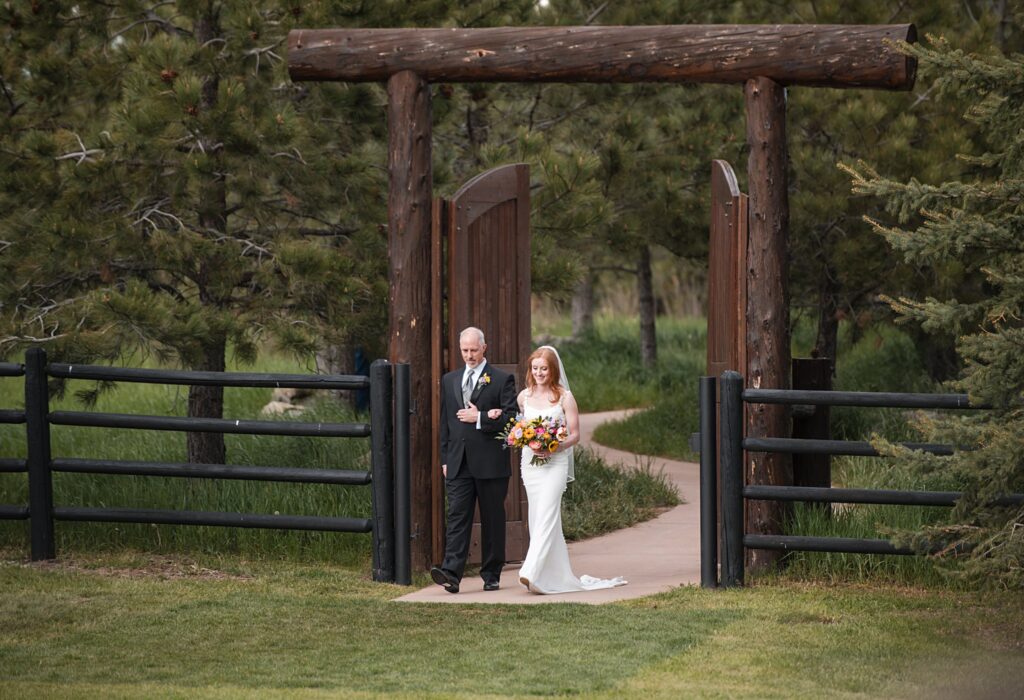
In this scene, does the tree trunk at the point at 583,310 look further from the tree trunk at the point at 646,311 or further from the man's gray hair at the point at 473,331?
the man's gray hair at the point at 473,331

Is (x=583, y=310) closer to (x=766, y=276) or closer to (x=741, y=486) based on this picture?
(x=766, y=276)

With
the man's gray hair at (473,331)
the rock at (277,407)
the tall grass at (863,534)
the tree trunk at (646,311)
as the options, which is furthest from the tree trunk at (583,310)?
the man's gray hair at (473,331)

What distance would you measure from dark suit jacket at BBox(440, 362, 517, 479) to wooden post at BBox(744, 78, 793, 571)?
1568 mm

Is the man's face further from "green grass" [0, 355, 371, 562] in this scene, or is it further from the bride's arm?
"green grass" [0, 355, 371, 562]

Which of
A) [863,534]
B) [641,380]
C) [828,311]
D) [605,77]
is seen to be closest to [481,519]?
[863,534]

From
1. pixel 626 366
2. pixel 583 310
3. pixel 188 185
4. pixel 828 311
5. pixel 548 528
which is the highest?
pixel 188 185

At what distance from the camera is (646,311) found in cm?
2139

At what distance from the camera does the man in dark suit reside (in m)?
9.32

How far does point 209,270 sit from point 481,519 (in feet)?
11.7

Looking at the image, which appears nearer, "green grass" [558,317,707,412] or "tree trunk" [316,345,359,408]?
"tree trunk" [316,345,359,408]

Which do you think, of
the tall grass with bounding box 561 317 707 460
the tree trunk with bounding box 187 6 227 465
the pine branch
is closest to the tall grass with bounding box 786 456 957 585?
the tree trunk with bounding box 187 6 227 465

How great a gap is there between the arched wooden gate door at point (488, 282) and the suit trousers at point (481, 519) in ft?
1.62

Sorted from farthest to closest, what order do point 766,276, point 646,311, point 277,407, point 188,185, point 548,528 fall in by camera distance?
point 646,311, point 277,407, point 188,185, point 766,276, point 548,528

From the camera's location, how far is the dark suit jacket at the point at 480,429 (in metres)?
9.34
